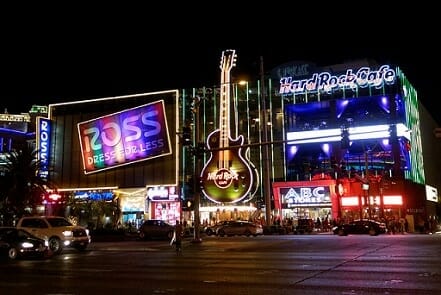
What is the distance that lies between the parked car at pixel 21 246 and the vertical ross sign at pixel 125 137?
37.2m

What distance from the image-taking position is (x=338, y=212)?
61.5 metres

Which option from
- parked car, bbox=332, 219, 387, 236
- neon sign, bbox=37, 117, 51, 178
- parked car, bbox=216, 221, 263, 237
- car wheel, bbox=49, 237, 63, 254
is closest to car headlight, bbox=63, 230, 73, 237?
car wheel, bbox=49, 237, 63, 254

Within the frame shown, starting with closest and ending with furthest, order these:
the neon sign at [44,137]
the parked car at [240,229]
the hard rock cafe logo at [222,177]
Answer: the parked car at [240,229], the hard rock cafe logo at [222,177], the neon sign at [44,137]

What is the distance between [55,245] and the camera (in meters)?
30.1

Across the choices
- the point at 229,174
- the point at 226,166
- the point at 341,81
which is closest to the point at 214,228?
the point at 229,174

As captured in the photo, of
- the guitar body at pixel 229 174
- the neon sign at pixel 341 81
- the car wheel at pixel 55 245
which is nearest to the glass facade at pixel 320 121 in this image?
the neon sign at pixel 341 81

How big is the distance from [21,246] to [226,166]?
36711 millimetres

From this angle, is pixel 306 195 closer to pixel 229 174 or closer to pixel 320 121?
pixel 320 121

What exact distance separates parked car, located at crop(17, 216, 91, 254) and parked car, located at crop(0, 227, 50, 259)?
251cm

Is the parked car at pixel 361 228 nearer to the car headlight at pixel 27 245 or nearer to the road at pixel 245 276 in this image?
the road at pixel 245 276

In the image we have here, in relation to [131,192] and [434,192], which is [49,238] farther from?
[434,192]

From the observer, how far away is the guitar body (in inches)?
2373

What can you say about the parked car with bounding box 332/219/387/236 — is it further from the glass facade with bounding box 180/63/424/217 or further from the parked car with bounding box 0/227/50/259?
the parked car with bounding box 0/227/50/259

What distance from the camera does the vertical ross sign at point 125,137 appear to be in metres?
63.7
